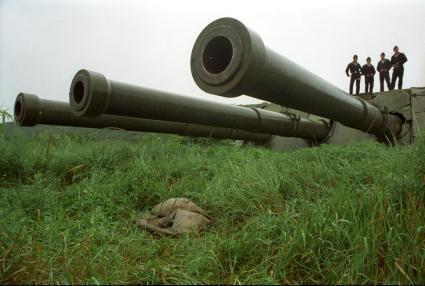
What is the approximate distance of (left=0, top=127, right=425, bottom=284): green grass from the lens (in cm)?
200

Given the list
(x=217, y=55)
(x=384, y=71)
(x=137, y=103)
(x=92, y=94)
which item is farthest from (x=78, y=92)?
(x=384, y=71)

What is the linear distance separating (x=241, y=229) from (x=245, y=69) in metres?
1.14

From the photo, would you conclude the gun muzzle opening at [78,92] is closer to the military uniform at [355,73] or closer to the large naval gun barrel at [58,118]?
the large naval gun barrel at [58,118]

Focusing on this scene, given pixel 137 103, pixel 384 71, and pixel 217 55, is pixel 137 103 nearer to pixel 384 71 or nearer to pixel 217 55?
pixel 217 55

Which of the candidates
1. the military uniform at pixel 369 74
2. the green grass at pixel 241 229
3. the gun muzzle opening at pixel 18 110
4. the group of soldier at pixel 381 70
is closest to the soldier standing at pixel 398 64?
the group of soldier at pixel 381 70

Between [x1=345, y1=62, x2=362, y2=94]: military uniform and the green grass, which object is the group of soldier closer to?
[x1=345, y1=62, x2=362, y2=94]: military uniform

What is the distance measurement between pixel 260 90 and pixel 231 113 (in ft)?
6.93

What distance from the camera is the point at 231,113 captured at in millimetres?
4648

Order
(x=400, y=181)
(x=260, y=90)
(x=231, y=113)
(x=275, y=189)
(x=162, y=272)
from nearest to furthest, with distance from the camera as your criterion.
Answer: (x=162, y=272) → (x=260, y=90) → (x=400, y=181) → (x=275, y=189) → (x=231, y=113)

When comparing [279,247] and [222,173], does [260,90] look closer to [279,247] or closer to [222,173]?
[279,247]

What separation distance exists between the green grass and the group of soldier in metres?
5.33

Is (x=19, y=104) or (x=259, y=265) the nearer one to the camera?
(x=259, y=265)

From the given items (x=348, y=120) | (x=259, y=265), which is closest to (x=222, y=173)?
(x=348, y=120)

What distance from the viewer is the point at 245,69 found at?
90.0 inches
